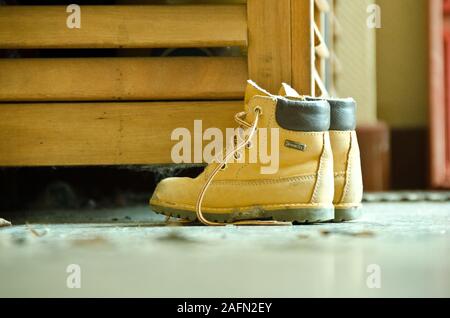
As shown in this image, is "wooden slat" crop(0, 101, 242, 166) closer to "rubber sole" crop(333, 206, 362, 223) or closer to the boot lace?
the boot lace

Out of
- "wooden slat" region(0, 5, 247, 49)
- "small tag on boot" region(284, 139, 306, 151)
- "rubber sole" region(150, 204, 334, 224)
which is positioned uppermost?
"wooden slat" region(0, 5, 247, 49)

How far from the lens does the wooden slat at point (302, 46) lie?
1822mm

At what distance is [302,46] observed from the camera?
6.01 ft

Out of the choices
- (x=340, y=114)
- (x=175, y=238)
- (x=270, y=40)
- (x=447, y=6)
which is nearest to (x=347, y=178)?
(x=340, y=114)

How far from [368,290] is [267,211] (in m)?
0.83

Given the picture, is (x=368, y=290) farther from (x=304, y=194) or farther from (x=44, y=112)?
(x=44, y=112)

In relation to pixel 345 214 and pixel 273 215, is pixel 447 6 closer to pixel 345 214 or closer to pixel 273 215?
pixel 345 214

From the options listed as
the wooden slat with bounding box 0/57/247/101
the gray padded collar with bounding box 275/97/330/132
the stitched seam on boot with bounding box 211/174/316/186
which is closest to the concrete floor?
the stitched seam on boot with bounding box 211/174/316/186

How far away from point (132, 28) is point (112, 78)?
0.13m

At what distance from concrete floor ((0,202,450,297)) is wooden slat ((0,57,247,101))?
40 cm

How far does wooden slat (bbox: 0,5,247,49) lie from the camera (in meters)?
1.83

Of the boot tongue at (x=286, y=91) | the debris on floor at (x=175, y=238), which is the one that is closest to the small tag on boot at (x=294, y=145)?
the boot tongue at (x=286, y=91)

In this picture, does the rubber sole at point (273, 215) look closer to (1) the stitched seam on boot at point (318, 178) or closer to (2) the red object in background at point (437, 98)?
(1) the stitched seam on boot at point (318, 178)

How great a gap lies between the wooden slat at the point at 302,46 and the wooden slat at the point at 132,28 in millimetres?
127
